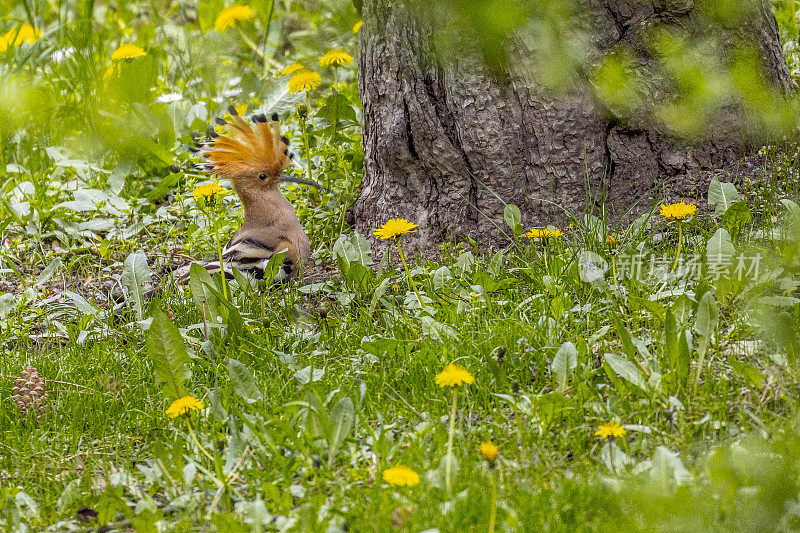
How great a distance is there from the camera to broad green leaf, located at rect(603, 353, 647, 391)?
2.91m

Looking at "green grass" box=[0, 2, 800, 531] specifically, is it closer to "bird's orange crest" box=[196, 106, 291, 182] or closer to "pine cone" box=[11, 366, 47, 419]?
"pine cone" box=[11, 366, 47, 419]

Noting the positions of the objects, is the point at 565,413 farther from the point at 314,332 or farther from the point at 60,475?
the point at 60,475

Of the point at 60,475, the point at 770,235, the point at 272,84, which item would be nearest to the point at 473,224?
the point at 770,235

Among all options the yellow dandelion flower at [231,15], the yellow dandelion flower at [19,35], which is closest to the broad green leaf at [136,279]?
the yellow dandelion flower at [19,35]

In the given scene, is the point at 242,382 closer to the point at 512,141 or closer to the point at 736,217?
the point at 512,141

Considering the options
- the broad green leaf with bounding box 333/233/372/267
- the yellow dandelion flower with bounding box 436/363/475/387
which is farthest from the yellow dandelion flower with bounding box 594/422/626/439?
the broad green leaf with bounding box 333/233/372/267

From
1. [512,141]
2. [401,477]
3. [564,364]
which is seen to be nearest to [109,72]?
[512,141]

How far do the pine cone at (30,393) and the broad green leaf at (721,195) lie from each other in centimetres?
295

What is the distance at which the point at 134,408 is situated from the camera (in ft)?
10.8

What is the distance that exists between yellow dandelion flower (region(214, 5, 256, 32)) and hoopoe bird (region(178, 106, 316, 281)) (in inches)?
117

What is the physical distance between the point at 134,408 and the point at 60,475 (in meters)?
0.43

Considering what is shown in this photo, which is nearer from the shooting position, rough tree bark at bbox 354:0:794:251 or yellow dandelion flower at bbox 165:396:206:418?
yellow dandelion flower at bbox 165:396:206:418

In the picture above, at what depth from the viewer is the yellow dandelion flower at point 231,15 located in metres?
7.81

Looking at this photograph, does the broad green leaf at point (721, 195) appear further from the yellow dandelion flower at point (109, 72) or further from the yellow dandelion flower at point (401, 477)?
the yellow dandelion flower at point (109, 72)
